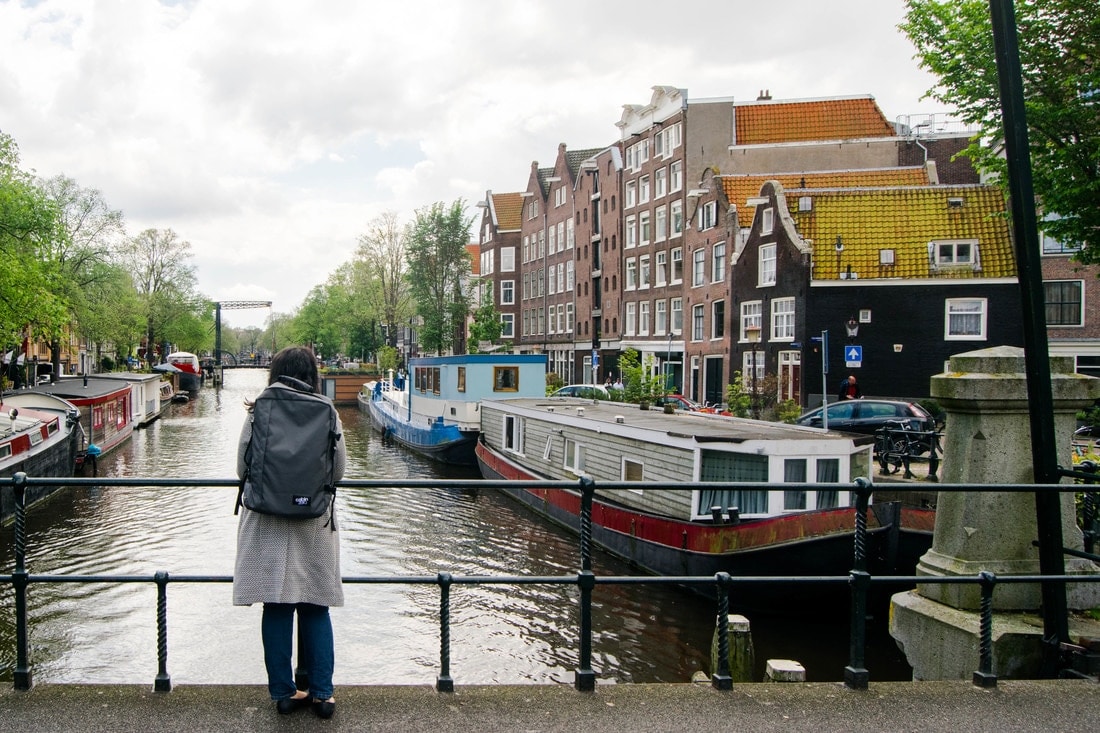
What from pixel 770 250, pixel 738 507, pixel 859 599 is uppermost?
pixel 770 250

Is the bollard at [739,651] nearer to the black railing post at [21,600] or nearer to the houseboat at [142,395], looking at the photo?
the black railing post at [21,600]

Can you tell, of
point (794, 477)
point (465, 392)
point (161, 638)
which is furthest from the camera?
point (465, 392)

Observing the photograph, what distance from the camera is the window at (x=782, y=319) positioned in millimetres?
32312

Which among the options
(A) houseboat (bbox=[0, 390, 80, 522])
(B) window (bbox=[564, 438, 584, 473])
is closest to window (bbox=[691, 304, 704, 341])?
(B) window (bbox=[564, 438, 584, 473])

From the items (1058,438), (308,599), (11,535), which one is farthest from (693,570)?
(11,535)

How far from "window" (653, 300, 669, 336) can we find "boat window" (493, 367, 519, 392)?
59.8 feet

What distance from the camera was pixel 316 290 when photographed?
11519 cm

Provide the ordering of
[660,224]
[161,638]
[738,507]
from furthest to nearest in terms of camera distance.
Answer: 1. [660,224]
2. [738,507]
3. [161,638]

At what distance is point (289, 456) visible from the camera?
3.67m

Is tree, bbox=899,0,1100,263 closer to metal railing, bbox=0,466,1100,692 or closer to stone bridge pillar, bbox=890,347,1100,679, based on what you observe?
stone bridge pillar, bbox=890,347,1100,679

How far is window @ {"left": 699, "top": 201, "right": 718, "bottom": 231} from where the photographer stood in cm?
3850

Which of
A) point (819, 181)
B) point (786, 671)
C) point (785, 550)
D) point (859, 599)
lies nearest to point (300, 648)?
point (859, 599)

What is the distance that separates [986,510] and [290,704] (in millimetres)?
4211

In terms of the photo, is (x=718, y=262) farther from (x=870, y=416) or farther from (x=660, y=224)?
(x=870, y=416)
